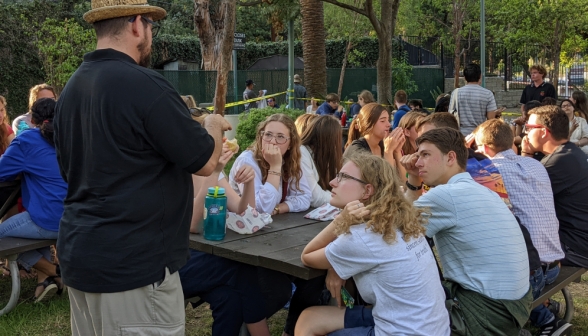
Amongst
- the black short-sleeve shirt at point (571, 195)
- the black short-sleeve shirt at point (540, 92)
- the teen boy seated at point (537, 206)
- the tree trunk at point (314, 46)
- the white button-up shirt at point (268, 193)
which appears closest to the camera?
the teen boy seated at point (537, 206)

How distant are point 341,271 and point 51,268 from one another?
3.04 metres

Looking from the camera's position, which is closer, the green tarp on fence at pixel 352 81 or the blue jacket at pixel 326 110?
the blue jacket at pixel 326 110

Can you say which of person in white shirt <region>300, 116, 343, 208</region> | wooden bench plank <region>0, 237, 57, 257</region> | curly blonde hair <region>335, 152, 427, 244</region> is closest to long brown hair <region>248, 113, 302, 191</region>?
person in white shirt <region>300, 116, 343, 208</region>

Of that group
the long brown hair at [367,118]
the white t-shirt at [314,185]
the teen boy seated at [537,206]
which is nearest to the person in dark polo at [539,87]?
the long brown hair at [367,118]

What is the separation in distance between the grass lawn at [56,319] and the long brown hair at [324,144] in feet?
3.86

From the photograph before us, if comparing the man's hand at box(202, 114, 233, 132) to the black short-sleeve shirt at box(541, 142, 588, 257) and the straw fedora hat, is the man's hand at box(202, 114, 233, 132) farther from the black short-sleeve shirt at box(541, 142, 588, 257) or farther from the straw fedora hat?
the black short-sleeve shirt at box(541, 142, 588, 257)

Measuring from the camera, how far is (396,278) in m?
2.46

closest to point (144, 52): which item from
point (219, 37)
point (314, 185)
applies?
point (314, 185)

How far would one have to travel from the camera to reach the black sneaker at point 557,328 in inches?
147

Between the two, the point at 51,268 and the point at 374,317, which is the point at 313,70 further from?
the point at 374,317

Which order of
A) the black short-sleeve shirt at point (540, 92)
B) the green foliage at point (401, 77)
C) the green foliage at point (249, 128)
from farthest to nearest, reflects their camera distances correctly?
the green foliage at point (401, 77) < the black short-sleeve shirt at point (540, 92) < the green foliage at point (249, 128)

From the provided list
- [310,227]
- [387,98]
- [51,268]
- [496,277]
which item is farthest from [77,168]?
[387,98]

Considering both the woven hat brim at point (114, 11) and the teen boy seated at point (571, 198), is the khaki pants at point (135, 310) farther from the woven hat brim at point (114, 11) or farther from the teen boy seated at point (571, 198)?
the teen boy seated at point (571, 198)

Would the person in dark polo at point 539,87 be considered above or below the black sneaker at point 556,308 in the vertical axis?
above
